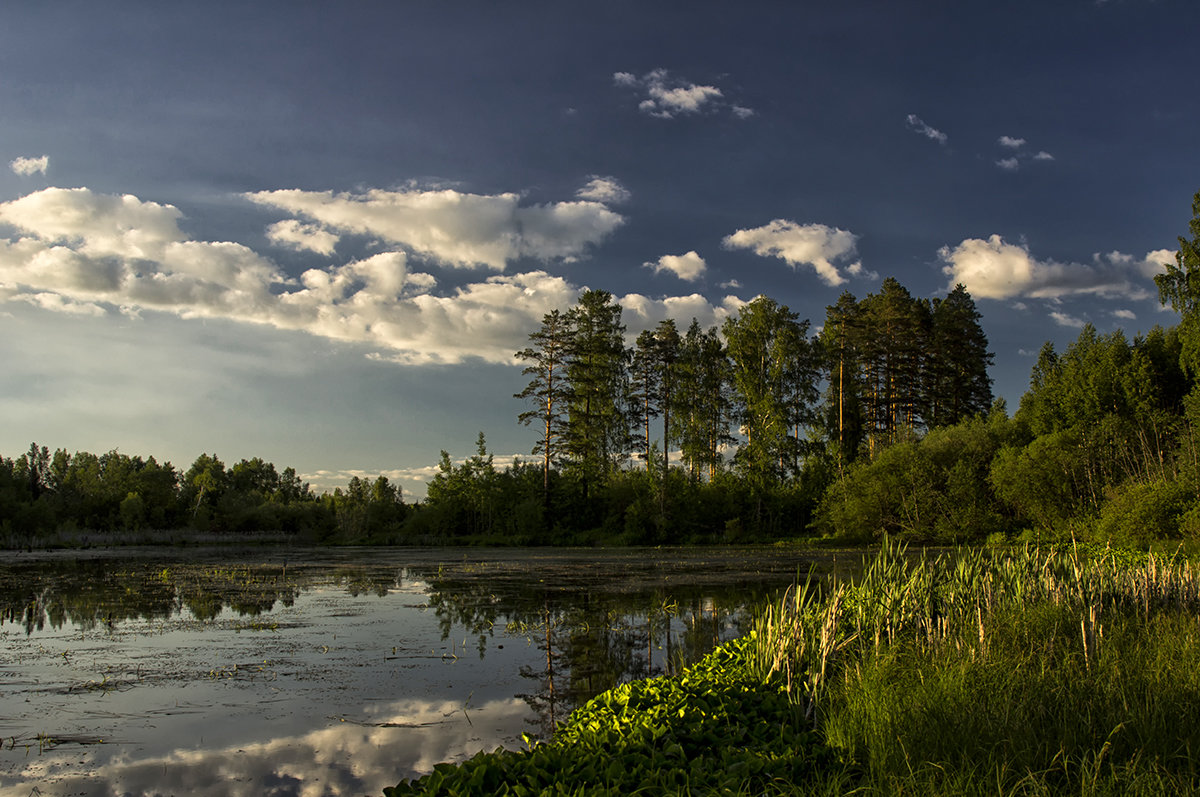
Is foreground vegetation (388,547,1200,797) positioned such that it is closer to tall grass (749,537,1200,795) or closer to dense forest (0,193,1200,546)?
tall grass (749,537,1200,795)

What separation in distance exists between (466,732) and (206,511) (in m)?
62.0

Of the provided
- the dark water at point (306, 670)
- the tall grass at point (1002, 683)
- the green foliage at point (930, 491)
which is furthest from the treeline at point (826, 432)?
the tall grass at point (1002, 683)

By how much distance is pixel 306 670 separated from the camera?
28.9 feet

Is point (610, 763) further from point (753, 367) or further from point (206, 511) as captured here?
point (206, 511)

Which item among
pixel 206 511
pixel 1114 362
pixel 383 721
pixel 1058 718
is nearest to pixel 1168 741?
pixel 1058 718

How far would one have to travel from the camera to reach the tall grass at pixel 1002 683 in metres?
3.79

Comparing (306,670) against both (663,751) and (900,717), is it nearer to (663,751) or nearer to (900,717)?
(663,751)

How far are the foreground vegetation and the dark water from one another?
1880 millimetres

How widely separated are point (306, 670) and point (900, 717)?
7136 millimetres

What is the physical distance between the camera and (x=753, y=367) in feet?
143

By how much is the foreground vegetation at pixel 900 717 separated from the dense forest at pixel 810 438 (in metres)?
27.5

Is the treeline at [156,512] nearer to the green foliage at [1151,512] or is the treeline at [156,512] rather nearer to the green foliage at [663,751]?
the green foliage at [1151,512]

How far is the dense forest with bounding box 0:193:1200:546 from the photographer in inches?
1310

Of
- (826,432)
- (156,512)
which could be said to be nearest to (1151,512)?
(826,432)
